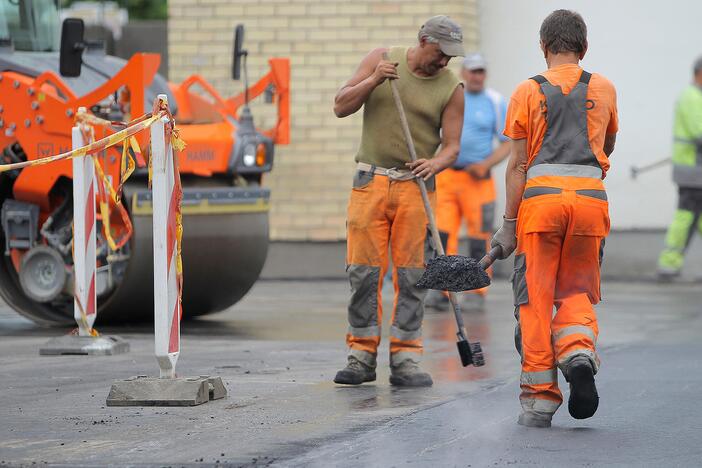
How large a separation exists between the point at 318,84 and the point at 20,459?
10760 mm

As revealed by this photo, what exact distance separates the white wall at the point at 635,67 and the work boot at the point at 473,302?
12.2 feet

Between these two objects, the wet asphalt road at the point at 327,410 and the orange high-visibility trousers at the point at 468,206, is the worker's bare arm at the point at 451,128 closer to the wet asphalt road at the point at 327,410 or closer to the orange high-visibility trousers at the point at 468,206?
the wet asphalt road at the point at 327,410

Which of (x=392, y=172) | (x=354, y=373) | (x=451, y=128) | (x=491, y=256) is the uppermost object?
(x=451, y=128)

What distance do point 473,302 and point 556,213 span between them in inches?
243

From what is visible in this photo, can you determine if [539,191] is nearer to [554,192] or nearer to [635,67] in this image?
[554,192]

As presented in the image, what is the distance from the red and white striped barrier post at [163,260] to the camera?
7.27 metres

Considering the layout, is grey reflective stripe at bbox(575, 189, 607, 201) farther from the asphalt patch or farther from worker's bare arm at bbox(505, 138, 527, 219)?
the asphalt patch

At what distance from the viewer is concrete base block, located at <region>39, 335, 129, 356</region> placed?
9.36 metres

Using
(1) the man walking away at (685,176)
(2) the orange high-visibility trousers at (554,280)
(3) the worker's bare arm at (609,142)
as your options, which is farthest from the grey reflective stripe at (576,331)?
(1) the man walking away at (685,176)

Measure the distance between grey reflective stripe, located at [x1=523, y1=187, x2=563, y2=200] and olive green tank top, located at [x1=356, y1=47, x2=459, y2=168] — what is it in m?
1.42

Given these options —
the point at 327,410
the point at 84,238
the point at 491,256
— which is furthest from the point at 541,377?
the point at 84,238

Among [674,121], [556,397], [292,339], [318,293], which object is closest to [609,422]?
[556,397]

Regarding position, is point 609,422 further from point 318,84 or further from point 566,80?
point 318,84

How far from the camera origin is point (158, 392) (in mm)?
7219
